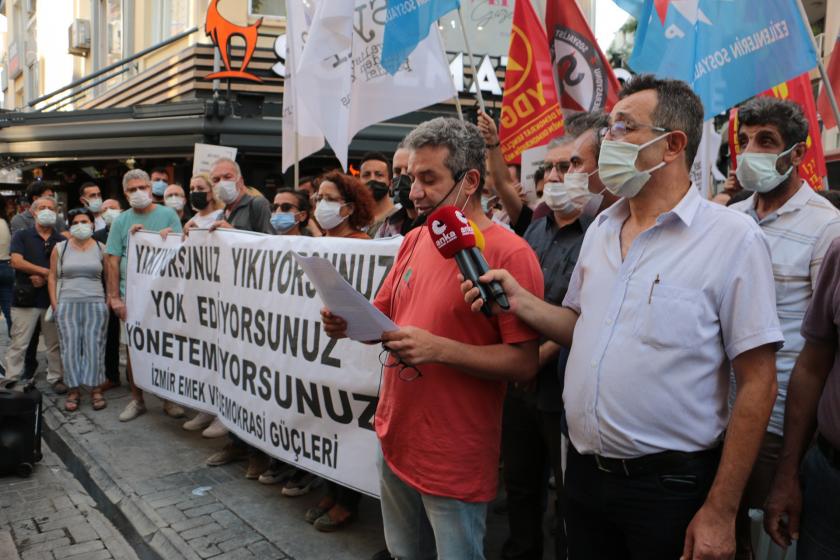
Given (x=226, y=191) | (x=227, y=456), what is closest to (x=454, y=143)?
(x=227, y=456)

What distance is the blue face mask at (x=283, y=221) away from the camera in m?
5.25

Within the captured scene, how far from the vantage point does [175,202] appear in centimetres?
827

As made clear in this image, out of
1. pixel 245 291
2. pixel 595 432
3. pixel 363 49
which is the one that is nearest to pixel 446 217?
pixel 595 432

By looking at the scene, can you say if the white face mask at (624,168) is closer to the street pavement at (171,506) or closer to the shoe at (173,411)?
the street pavement at (171,506)

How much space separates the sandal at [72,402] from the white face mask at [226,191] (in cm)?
251

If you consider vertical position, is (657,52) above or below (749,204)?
above

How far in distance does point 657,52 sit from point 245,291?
3.06 metres

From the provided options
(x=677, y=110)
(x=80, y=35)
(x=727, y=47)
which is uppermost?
(x=80, y=35)

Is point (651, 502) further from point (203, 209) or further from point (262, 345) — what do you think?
point (203, 209)

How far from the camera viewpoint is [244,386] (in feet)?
15.6

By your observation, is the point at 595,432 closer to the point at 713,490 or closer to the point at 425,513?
the point at 713,490

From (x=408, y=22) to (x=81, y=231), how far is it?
3928 millimetres

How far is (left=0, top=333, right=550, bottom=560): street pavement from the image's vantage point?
4.00 metres

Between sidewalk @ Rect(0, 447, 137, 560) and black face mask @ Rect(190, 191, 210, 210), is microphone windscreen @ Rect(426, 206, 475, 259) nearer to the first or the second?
sidewalk @ Rect(0, 447, 137, 560)
